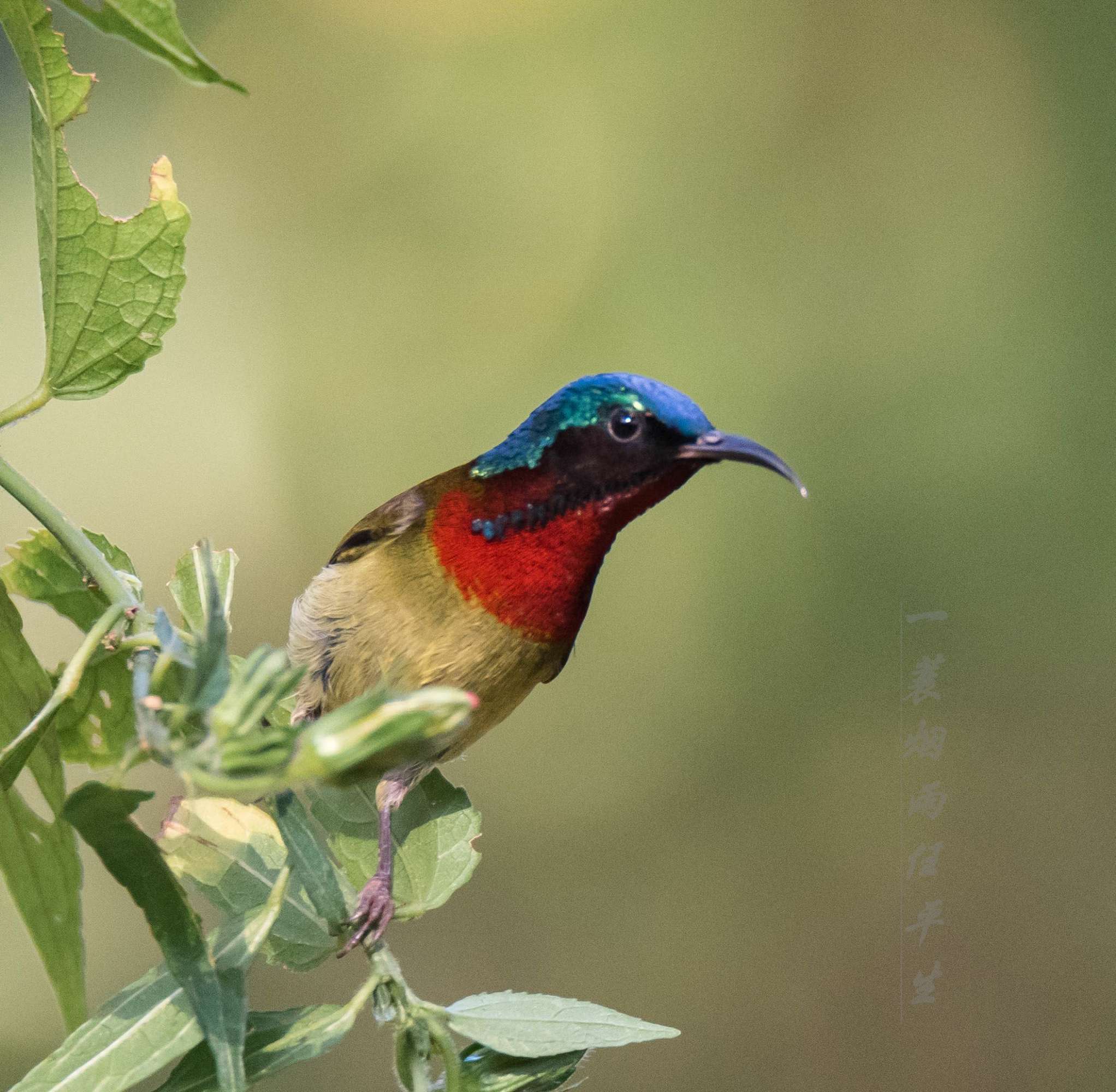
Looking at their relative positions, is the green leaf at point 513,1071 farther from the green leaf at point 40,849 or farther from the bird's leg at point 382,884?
the green leaf at point 40,849

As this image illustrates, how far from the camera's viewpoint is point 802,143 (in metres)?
4.16

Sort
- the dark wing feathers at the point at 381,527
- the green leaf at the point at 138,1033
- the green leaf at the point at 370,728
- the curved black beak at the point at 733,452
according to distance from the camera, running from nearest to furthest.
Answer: the green leaf at the point at 370,728, the green leaf at the point at 138,1033, the curved black beak at the point at 733,452, the dark wing feathers at the point at 381,527

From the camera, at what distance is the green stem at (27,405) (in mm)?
915

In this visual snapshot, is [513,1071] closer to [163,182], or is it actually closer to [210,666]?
[210,666]

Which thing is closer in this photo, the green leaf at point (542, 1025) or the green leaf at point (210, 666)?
the green leaf at point (210, 666)

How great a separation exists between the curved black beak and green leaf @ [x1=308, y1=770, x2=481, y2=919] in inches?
15.7

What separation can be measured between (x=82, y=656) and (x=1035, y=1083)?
3.57 m

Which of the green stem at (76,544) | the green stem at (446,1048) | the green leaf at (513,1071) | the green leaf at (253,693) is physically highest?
the green stem at (76,544)

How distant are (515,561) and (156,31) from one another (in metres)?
0.75

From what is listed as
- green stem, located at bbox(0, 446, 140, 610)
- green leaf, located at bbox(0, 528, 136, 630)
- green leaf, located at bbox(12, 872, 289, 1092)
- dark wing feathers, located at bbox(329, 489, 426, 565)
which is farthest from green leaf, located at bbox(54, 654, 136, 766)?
dark wing feathers, located at bbox(329, 489, 426, 565)

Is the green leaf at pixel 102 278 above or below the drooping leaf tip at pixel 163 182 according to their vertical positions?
below

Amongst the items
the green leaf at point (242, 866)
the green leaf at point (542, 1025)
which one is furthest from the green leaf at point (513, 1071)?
the green leaf at point (242, 866)

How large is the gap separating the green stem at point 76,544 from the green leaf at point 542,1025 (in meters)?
0.37

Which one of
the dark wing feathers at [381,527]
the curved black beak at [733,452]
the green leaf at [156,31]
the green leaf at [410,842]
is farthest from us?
the dark wing feathers at [381,527]
